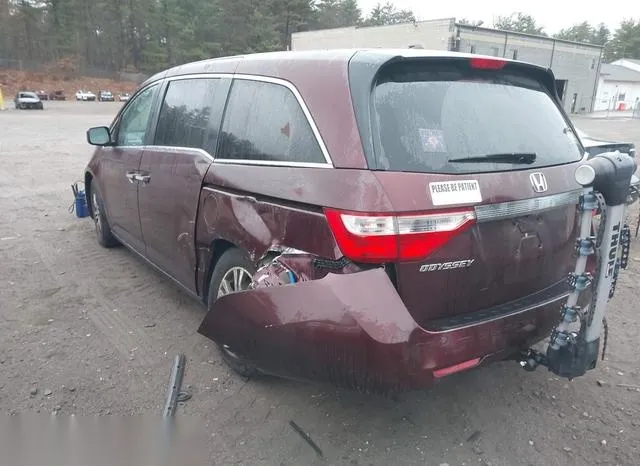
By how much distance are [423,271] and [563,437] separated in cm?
129

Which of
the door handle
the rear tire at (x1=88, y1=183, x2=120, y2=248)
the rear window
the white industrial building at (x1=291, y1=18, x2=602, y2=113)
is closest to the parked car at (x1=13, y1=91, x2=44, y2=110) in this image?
the white industrial building at (x1=291, y1=18, x2=602, y2=113)

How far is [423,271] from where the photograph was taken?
7.06ft

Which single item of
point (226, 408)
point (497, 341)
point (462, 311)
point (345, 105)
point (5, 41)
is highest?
point (5, 41)

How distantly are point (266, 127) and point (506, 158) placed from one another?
49.0 inches

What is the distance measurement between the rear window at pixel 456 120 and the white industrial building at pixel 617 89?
63.9m

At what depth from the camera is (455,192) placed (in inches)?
86.1

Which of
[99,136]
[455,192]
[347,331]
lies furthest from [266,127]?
[99,136]

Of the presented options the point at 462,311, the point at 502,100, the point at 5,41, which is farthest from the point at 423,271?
the point at 5,41

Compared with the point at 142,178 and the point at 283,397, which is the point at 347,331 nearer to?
the point at 283,397

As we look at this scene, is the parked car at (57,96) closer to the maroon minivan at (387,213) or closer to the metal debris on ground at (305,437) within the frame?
the maroon minivan at (387,213)

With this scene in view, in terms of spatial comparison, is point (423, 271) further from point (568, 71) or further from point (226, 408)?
point (568, 71)

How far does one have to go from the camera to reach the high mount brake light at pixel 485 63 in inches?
101

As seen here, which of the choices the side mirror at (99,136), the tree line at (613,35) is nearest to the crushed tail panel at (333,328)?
the side mirror at (99,136)

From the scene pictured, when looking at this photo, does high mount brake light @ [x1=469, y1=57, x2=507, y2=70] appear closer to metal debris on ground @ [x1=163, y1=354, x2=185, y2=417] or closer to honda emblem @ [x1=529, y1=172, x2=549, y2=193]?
honda emblem @ [x1=529, y1=172, x2=549, y2=193]
